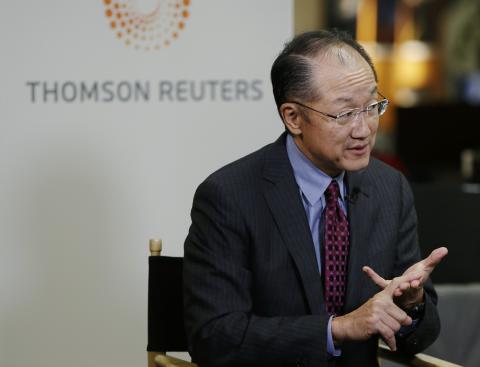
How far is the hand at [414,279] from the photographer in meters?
2.21

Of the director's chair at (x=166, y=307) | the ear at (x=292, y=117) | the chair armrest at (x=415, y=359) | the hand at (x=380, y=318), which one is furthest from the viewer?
the director's chair at (x=166, y=307)

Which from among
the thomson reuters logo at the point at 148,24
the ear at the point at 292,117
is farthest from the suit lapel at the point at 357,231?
the thomson reuters logo at the point at 148,24

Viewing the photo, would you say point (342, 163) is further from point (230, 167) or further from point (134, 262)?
point (134, 262)

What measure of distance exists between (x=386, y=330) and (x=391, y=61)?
574 inches

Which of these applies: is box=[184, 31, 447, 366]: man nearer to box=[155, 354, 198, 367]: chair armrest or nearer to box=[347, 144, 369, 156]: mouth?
box=[347, 144, 369, 156]: mouth

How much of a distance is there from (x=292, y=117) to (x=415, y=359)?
790 millimetres

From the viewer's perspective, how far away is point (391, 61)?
16.3 meters

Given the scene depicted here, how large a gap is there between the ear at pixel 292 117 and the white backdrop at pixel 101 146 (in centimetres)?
76

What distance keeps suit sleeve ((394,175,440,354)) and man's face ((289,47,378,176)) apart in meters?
0.32

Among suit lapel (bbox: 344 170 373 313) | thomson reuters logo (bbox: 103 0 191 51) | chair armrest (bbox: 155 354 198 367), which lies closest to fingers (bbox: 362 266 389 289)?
suit lapel (bbox: 344 170 373 313)

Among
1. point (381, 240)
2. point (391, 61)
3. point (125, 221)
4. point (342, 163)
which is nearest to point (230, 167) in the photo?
point (342, 163)

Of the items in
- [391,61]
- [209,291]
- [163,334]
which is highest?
[391,61]

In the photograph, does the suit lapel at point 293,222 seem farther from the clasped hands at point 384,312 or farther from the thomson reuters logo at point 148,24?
the thomson reuters logo at point 148,24

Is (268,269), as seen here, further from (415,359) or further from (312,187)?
(415,359)
